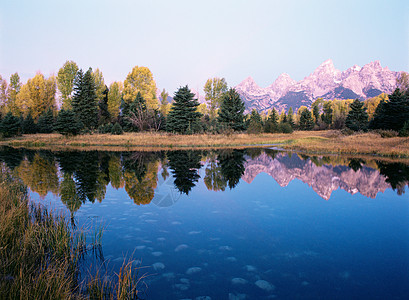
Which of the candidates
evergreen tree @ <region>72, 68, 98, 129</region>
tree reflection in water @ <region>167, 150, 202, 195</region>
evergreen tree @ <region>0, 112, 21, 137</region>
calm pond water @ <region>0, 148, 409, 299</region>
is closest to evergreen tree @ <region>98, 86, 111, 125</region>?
evergreen tree @ <region>72, 68, 98, 129</region>

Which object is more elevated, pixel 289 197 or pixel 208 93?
pixel 208 93

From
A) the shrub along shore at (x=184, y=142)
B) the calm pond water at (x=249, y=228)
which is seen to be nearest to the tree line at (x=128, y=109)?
the shrub along shore at (x=184, y=142)

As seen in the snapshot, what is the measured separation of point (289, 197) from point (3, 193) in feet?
29.6

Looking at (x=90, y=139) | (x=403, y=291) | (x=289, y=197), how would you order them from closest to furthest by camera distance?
1. (x=403, y=291)
2. (x=289, y=197)
3. (x=90, y=139)

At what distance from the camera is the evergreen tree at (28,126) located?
41750 mm

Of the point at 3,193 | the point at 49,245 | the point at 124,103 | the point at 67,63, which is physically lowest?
the point at 49,245

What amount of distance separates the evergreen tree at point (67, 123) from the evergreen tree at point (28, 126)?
1333cm

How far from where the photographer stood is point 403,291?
3797 mm

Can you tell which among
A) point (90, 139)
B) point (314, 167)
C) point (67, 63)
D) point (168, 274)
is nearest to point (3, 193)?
point (168, 274)

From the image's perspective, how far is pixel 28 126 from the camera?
4212 centimetres

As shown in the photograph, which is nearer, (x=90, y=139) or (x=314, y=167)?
(x=314, y=167)

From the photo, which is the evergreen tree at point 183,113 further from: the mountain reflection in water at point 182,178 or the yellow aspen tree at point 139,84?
the mountain reflection in water at point 182,178

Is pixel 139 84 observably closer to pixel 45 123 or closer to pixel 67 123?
pixel 67 123

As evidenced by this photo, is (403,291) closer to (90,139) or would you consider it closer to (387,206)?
(387,206)
